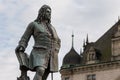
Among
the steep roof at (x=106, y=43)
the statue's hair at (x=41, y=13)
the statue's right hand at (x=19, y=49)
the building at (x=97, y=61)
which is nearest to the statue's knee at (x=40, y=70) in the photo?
the statue's right hand at (x=19, y=49)

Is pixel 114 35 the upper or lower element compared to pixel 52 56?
upper

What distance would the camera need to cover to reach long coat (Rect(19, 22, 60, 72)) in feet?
32.7

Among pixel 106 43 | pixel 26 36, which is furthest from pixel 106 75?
pixel 26 36

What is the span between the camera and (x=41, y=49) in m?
10.1

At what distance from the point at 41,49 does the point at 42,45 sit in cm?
8

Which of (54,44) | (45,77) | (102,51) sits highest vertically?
(102,51)

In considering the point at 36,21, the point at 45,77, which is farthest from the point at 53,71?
the point at 36,21

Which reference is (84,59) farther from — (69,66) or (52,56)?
(52,56)

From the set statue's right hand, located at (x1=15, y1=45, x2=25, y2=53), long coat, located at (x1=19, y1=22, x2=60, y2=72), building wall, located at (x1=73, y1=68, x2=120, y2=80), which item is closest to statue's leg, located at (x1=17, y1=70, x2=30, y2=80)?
long coat, located at (x1=19, y1=22, x2=60, y2=72)

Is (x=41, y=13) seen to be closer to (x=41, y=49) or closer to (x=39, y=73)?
(x=41, y=49)

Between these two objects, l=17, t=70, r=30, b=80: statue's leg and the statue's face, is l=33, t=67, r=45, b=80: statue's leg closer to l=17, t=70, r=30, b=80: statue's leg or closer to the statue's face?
l=17, t=70, r=30, b=80: statue's leg

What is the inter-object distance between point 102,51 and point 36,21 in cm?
5272

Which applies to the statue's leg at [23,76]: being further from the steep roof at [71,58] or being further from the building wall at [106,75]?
the steep roof at [71,58]

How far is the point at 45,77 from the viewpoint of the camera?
33.3ft
